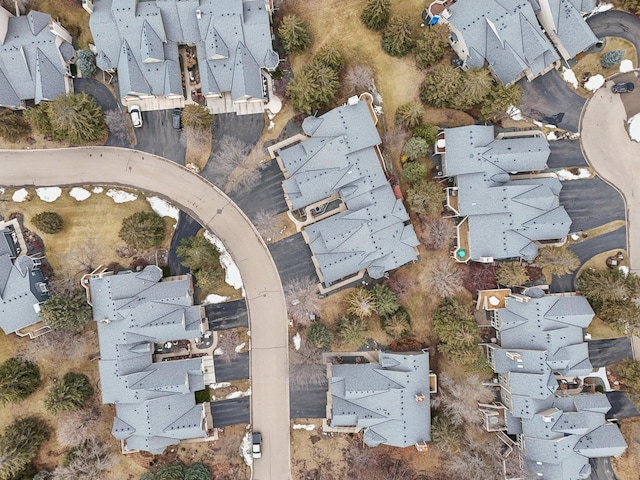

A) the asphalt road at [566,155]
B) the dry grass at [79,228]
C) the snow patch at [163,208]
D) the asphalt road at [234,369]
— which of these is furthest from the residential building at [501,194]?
the dry grass at [79,228]

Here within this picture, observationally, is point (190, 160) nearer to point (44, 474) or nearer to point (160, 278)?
point (160, 278)

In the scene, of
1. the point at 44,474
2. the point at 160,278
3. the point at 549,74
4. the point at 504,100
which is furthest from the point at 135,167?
the point at 549,74

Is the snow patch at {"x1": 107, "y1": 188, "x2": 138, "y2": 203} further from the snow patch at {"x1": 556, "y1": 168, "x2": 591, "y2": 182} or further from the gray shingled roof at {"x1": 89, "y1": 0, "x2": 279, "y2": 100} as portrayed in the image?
the snow patch at {"x1": 556, "y1": 168, "x2": 591, "y2": 182}

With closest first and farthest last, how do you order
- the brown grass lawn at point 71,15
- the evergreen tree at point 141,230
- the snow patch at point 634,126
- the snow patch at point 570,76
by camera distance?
the evergreen tree at point 141,230, the brown grass lawn at point 71,15, the snow patch at point 634,126, the snow patch at point 570,76

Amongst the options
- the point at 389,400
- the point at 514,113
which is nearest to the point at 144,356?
the point at 389,400

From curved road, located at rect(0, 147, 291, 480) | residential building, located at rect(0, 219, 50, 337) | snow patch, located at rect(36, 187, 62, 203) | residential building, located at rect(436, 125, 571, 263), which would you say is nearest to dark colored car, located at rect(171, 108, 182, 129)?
curved road, located at rect(0, 147, 291, 480)

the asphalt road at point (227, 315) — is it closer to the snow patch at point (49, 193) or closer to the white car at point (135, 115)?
the snow patch at point (49, 193)
